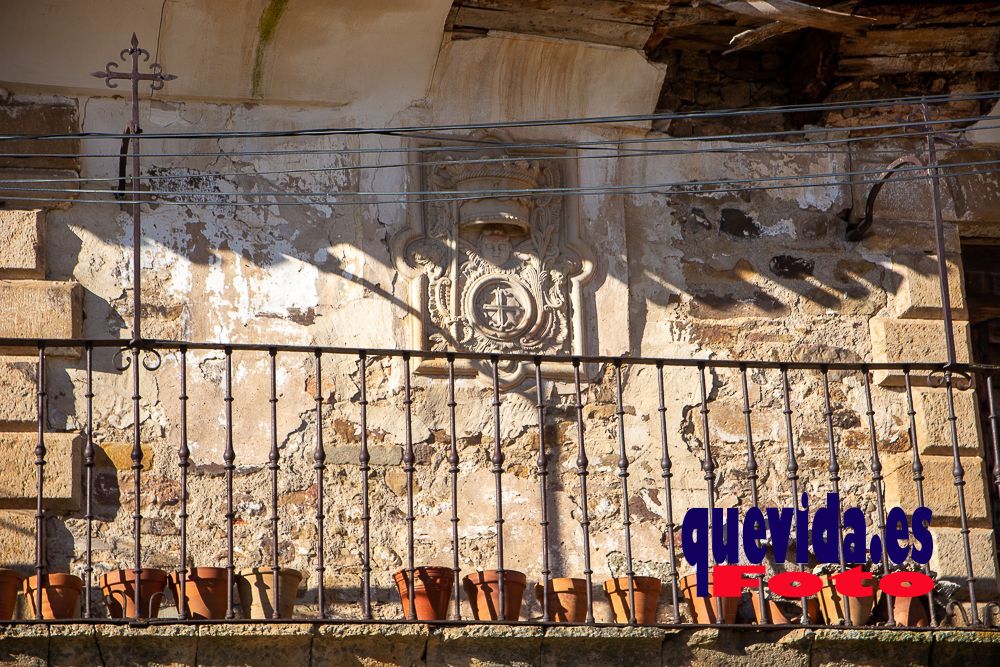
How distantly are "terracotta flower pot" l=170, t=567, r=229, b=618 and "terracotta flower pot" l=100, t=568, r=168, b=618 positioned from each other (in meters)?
0.09

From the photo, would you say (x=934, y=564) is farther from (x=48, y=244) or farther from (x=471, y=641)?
(x=48, y=244)

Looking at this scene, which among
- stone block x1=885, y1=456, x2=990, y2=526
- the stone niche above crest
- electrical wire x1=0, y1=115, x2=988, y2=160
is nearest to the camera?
electrical wire x1=0, y1=115, x2=988, y2=160

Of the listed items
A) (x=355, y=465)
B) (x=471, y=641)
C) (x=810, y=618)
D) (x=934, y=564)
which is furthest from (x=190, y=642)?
(x=934, y=564)

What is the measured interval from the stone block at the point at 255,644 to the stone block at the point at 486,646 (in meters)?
0.45

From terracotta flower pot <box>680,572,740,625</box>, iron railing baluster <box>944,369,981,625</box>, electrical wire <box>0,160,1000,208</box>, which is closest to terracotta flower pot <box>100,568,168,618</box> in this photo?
electrical wire <box>0,160,1000,208</box>

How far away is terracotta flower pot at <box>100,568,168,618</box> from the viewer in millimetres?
6094

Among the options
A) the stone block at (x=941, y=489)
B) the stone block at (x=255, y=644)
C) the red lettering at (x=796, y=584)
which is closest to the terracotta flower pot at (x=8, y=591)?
the stone block at (x=255, y=644)

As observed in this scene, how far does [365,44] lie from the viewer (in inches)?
288

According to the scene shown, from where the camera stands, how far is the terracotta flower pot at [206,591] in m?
6.11

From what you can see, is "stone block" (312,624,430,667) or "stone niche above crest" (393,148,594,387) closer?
"stone block" (312,624,430,667)

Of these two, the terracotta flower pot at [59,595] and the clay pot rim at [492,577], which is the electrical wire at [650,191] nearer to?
the terracotta flower pot at [59,595]

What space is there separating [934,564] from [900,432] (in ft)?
2.00

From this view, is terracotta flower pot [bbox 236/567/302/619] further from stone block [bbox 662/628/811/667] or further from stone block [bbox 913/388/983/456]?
stone block [bbox 913/388/983/456]

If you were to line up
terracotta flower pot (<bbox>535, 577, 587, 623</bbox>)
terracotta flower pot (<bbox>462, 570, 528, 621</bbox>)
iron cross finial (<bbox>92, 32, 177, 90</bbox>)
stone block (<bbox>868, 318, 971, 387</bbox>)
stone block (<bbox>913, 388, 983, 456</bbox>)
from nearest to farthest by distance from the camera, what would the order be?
terracotta flower pot (<bbox>462, 570, 528, 621</bbox>), terracotta flower pot (<bbox>535, 577, 587, 623</bbox>), iron cross finial (<bbox>92, 32, 177, 90</bbox>), stone block (<bbox>913, 388, 983, 456</bbox>), stone block (<bbox>868, 318, 971, 387</bbox>)
